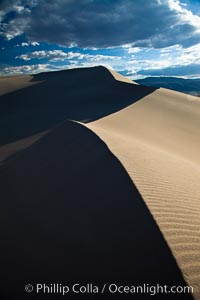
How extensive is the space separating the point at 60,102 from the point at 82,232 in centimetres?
1875

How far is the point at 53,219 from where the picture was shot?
4074 mm

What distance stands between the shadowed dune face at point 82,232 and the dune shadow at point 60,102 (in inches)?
305

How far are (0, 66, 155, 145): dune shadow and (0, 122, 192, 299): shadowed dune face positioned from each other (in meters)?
7.75

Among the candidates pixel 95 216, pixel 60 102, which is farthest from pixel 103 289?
pixel 60 102

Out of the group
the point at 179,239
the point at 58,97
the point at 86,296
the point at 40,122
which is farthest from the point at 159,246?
the point at 58,97

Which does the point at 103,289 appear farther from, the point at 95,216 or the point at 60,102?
the point at 60,102

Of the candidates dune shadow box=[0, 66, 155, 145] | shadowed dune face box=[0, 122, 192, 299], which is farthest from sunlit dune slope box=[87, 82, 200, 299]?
dune shadow box=[0, 66, 155, 145]

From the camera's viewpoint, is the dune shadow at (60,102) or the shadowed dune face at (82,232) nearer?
the shadowed dune face at (82,232)

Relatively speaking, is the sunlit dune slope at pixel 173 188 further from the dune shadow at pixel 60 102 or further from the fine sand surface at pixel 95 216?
the dune shadow at pixel 60 102

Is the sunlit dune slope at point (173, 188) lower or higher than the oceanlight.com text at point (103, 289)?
higher

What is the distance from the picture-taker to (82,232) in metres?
3.62

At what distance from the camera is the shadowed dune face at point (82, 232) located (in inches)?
118

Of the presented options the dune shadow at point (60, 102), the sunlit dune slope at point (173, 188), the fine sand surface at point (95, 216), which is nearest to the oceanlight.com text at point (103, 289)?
the fine sand surface at point (95, 216)

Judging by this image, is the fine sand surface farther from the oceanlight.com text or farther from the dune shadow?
the dune shadow
